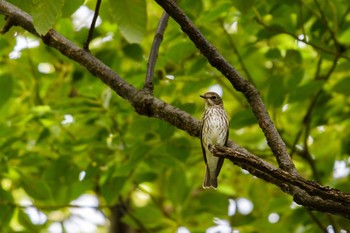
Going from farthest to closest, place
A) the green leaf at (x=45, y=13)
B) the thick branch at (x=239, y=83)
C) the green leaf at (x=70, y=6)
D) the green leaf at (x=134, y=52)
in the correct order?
the green leaf at (x=134, y=52), the green leaf at (x=70, y=6), the thick branch at (x=239, y=83), the green leaf at (x=45, y=13)

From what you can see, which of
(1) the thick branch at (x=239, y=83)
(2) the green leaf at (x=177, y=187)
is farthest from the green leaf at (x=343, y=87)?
(1) the thick branch at (x=239, y=83)

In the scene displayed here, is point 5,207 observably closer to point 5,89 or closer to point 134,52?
point 5,89

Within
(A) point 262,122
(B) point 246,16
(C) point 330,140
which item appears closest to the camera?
(A) point 262,122

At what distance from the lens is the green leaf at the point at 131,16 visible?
7.66ft

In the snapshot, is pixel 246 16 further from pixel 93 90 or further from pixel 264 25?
pixel 93 90

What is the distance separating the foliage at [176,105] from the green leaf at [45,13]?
1568mm

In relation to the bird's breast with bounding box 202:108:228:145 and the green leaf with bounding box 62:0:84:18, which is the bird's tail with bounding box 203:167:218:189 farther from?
the green leaf with bounding box 62:0:84:18

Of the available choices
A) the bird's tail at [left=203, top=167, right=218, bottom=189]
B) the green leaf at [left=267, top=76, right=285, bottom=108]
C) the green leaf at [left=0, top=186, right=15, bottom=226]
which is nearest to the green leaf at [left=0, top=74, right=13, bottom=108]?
the green leaf at [left=0, top=186, right=15, bottom=226]

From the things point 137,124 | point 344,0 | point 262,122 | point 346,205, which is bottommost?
point 346,205

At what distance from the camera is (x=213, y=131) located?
11.6ft

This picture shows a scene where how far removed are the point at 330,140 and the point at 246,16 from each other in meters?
1.56

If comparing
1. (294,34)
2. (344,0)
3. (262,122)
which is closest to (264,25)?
(294,34)

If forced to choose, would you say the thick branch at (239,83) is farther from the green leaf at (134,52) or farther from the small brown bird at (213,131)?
the green leaf at (134,52)

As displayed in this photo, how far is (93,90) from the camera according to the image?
150 inches
